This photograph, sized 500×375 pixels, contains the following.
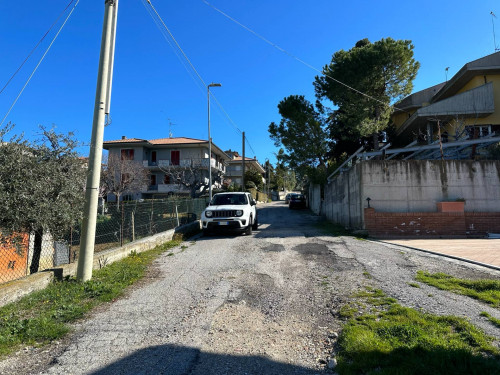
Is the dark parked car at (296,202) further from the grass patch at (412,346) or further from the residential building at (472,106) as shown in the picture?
the grass patch at (412,346)

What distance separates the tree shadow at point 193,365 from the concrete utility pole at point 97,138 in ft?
9.23

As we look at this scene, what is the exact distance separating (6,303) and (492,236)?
528 inches

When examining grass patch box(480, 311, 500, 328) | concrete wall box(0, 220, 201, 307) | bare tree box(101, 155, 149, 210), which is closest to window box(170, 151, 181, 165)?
bare tree box(101, 155, 149, 210)

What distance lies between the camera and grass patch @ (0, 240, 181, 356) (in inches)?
135

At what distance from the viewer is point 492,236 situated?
1061cm

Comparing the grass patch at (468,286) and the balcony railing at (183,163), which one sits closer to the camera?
the grass patch at (468,286)

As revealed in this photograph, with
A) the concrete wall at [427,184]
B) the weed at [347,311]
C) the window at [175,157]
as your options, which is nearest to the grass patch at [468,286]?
the weed at [347,311]

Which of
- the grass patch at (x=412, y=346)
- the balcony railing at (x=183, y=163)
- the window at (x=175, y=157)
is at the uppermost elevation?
the window at (x=175, y=157)

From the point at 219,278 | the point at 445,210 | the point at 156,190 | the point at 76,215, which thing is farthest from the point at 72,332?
the point at 156,190

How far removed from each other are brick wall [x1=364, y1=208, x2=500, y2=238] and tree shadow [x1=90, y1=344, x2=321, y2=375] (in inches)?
368

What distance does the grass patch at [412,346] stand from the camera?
2.51 meters

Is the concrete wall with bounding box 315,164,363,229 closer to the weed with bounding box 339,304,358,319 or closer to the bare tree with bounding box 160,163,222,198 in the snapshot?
→ the weed with bounding box 339,304,358,319

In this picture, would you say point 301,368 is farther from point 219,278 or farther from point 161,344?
point 219,278

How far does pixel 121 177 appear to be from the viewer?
95.6 feet
